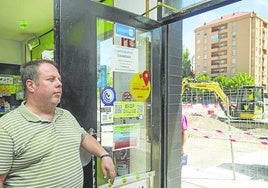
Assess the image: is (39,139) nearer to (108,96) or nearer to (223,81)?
(108,96)

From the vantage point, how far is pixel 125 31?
1922mm

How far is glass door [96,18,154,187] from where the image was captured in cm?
181

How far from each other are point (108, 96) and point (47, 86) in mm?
662

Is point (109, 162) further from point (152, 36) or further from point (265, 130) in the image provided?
point (265, 130)

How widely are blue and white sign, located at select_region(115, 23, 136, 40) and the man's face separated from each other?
750 mm

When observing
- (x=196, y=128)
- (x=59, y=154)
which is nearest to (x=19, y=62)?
(x=196, y=128)

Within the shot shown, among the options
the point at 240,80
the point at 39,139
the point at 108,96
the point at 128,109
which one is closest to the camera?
the point at 39,139

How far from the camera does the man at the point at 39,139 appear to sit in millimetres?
1053

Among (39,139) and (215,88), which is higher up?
(215,88)

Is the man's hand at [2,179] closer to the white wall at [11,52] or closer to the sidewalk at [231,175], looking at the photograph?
the sidewalk at [231,175]

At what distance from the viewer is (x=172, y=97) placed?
2.20m

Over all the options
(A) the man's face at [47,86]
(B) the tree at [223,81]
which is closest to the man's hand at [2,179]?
(A) the man's face at [47,86]

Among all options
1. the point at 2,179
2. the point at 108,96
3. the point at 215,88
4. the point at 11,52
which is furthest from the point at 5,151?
the point at 11,52

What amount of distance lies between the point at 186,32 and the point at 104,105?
3.76 ft
